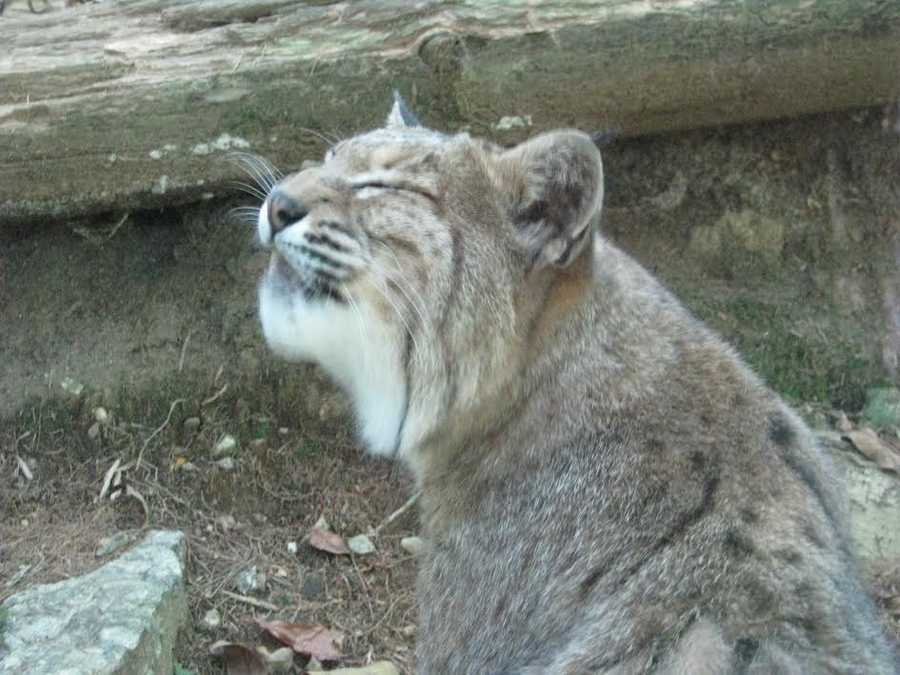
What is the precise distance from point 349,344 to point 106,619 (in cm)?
147

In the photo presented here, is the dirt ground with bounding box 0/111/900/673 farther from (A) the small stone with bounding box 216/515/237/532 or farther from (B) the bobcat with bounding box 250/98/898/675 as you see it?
(B) the bobcat with bounding box 250/98/898/675

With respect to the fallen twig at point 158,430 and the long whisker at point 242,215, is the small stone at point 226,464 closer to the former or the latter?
the fallen twig at point 158,430

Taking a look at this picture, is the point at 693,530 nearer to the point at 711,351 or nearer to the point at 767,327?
the point at 711,351

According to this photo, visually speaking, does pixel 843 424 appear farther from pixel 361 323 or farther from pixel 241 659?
pixel 361 323

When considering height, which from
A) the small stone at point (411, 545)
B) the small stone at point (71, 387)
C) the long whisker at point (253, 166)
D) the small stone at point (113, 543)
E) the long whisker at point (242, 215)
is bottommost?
the small stone at point (411, 545)

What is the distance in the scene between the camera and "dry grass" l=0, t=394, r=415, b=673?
5242 mm

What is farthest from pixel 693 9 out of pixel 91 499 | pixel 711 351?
pixel 91 499

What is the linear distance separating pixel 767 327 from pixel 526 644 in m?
2.82

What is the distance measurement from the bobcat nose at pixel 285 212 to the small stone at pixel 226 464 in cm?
214

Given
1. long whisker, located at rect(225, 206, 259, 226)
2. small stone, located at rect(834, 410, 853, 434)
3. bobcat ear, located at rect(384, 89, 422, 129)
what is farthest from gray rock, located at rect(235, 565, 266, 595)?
small stone, located at rect(834, 410, 853, 434)

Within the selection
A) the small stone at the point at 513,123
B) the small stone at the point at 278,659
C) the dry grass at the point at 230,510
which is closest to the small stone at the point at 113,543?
the dry grass at the point at 230,510

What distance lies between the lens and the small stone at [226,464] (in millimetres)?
5645

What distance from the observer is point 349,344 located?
3850 millimetres

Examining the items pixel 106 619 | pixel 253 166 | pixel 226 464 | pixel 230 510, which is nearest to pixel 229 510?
pixel 230 510
